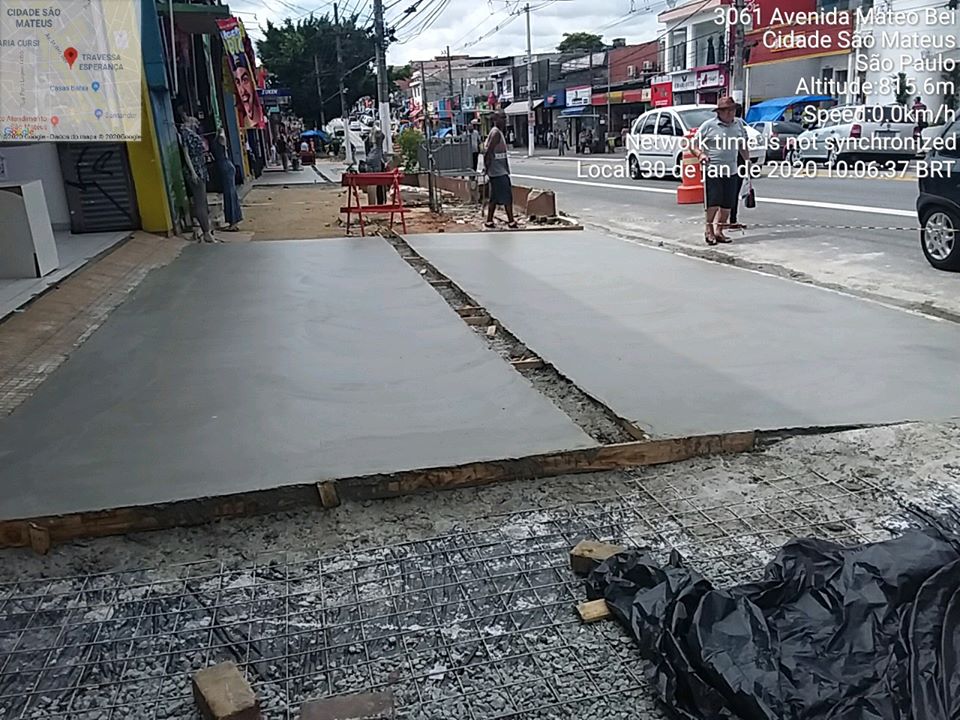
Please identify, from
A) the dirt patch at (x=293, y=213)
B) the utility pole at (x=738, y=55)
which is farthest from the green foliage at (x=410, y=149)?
the utility pole at (x=738, y=55)

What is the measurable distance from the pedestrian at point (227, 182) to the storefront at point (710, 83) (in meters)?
34.2

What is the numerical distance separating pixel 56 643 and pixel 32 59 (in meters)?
7.71

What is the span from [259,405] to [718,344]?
3100 mm

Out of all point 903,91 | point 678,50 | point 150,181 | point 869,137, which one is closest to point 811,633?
point 150,181

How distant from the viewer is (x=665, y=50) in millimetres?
50906

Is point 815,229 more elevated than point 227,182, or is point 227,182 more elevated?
point 227,182

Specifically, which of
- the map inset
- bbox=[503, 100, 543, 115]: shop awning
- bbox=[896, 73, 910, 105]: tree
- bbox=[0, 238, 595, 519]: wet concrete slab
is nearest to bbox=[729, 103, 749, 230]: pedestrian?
bbox=[0, 238, 595, 519]: wet concrete slab

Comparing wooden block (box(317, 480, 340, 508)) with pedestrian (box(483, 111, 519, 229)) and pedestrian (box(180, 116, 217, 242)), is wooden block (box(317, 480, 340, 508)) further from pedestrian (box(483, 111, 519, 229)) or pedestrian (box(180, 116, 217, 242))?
pedestrian (box(483, 111, 519, 229))

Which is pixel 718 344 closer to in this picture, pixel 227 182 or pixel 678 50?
pixel 227 182

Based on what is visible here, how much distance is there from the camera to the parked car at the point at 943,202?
26.2 feet

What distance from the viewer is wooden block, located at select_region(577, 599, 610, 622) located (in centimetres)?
273

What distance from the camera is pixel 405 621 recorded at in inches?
109

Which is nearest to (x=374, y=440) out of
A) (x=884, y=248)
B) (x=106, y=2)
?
(x=106, y=2)

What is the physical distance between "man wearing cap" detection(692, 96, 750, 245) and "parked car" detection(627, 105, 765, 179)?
968cm
